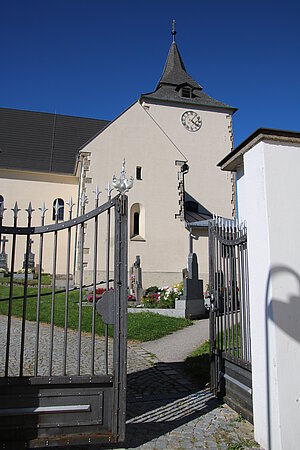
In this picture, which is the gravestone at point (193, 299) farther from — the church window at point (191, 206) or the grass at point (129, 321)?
the church window at point (191, 206)

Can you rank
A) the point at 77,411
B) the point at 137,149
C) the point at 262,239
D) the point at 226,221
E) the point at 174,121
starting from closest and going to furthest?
the point at 77,411
the point at 262,239
the point at 226,221
the point at 137,149
the point at 174,121

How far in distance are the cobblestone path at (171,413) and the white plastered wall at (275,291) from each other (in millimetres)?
412

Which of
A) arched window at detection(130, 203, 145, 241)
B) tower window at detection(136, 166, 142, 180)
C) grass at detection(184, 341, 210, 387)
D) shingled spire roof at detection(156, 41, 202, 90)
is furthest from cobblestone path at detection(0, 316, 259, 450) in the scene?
shingled spire roof at detection(156, 41, 202, 90)

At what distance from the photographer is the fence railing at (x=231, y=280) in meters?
4.70

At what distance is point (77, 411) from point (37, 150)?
81.3ft

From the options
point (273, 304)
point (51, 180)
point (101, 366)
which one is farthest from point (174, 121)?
point (273, 304)

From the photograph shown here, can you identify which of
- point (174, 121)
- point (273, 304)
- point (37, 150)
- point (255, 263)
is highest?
point (174, 121)

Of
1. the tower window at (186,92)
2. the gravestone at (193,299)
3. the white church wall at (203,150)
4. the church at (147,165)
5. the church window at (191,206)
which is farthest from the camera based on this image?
the tower window at (186,92)

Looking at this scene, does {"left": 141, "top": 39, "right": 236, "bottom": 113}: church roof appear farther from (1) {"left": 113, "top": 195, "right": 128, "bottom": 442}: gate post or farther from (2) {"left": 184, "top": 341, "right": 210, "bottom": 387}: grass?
(1) {"left": 113, "top": 195, "right": 128, "bottom": 442}: gate post

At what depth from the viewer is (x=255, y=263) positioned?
13.3 ft

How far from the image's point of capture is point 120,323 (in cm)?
382

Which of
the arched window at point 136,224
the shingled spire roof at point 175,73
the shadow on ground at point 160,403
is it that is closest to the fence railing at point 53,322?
the shadow on ground at point 160,403

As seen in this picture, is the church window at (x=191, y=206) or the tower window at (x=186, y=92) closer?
the church window at (x=191, y=206)

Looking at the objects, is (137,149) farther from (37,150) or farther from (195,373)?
(195,373)
